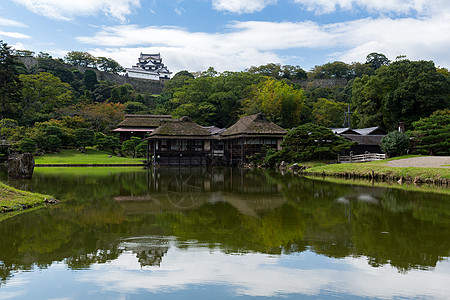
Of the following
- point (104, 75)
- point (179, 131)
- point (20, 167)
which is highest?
point (104, 75)

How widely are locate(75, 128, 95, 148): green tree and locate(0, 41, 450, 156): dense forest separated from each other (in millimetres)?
110

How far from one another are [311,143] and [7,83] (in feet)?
122

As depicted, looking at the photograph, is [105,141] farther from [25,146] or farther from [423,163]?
[423,163]

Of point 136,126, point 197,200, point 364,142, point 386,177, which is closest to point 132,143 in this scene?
point 136,126

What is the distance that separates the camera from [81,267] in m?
5.94

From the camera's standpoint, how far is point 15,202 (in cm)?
1075

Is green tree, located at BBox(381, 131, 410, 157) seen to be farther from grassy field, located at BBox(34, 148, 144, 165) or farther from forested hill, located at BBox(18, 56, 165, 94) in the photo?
forested hill, located at BBox(18, 56, 165, 94)

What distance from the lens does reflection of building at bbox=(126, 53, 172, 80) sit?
91.8 metres

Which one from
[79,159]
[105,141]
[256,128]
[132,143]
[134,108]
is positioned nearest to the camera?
[79,159]

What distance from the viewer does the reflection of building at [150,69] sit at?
91.8 metres

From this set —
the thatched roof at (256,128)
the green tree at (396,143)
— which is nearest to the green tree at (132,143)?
the thatched roof at (256,128)

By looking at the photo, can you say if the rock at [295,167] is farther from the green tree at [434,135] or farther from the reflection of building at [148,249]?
the reflection of building at [148,249]

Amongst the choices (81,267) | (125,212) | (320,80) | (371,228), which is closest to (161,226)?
(125,212)

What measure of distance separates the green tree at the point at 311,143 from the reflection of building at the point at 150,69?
67164mm
